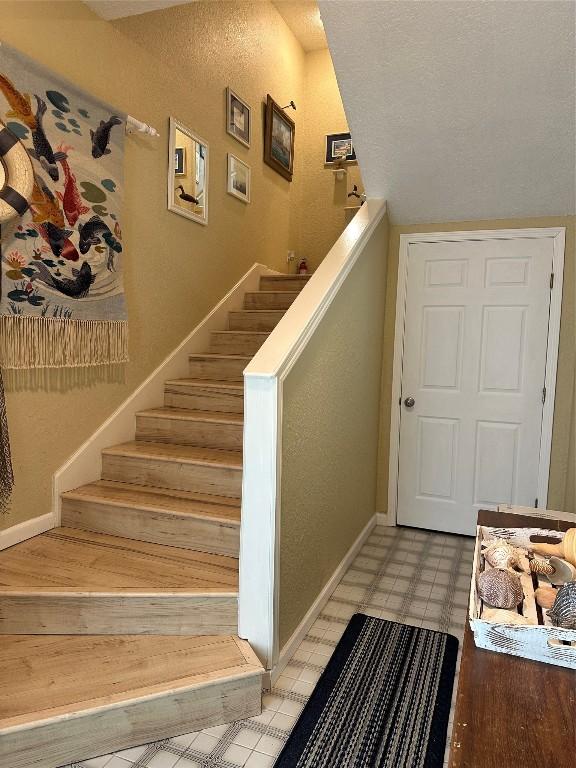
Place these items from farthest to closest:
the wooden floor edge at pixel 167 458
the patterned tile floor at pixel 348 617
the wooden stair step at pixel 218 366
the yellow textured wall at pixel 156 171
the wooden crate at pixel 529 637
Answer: the wooden stair step at pixel 218 366, the wooden floor edge at pixel 167 458, the yellow textured wall at pixel 156 171, the patterned tile floor at pixel 348 617, the wooden crate at pixel 529 637

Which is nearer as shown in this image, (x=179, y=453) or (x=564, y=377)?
(x=179, y=453)

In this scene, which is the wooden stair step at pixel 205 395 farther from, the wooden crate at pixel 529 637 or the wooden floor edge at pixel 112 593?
the wooden crate at pixel 529 637

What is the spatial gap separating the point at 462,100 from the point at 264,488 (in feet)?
6.33

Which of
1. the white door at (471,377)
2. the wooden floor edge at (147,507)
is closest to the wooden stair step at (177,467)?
the wooden floor edge at (147,507)

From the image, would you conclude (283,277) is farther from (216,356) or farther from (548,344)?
(548,344)

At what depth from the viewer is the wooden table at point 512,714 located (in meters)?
0.73

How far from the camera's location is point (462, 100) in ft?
7.68

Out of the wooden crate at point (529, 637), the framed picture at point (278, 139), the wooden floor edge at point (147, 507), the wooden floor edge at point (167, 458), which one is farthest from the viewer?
the framed picture at point (278, 139)

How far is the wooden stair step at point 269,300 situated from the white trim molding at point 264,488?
2.05 m

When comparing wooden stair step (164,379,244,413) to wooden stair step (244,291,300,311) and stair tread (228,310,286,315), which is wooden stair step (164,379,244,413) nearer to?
stair tread (228,310,286,315)

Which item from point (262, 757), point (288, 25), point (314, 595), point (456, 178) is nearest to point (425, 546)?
point (314, 595)

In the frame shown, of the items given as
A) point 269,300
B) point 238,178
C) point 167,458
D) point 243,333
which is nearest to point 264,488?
point 167,458

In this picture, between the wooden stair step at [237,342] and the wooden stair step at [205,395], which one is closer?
the wooden stair step at [205,395]

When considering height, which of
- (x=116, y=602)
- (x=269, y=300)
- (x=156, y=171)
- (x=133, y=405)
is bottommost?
(x=116, y=602)
